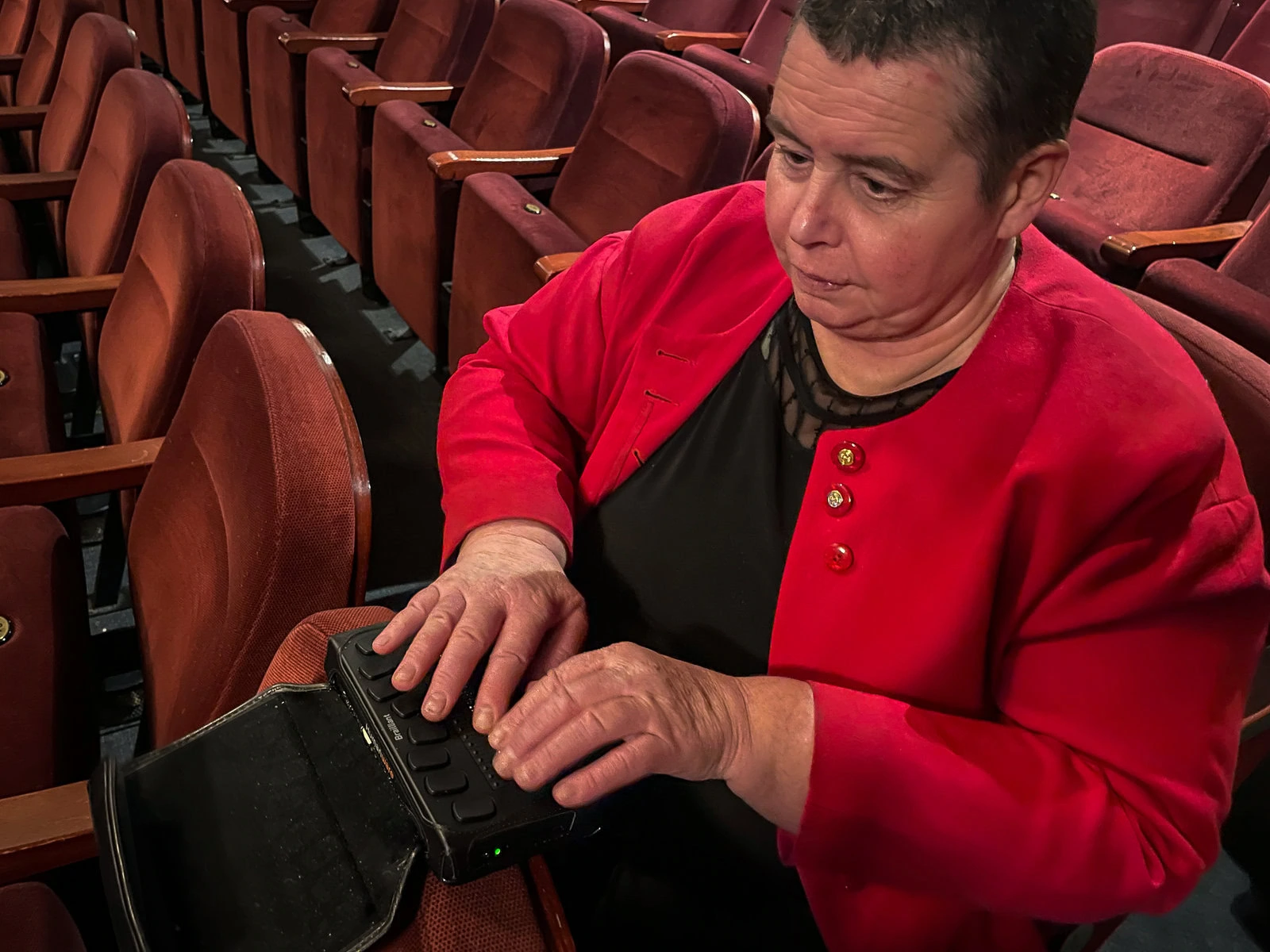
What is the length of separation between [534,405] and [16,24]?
2544 mm

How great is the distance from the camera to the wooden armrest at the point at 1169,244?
1657 mm

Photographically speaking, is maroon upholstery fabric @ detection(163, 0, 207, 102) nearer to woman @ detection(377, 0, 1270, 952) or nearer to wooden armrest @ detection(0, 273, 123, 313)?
wooden armrest @ detection(0, 273, 123, 313)

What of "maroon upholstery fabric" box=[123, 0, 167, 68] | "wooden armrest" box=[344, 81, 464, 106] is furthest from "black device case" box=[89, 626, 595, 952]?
"maroon upholstery fabric" box=[123, 0, 167, 68]

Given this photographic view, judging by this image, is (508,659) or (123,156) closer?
(508,659)

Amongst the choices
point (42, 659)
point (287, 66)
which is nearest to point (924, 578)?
point (42, 659)

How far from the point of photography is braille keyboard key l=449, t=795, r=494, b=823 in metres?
0.42

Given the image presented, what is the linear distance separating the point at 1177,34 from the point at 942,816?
2.56 m

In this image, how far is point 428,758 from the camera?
442 millimetres

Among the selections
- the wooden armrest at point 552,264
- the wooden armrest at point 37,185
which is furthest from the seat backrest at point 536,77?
the wooden armrest at point 37,185

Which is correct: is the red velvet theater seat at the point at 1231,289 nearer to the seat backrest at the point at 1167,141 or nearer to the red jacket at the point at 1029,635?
the seat backrest at the point at 1167,141

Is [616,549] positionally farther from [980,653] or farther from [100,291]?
[100,291]

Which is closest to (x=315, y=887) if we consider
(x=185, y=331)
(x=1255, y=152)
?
(x=185, y=331)

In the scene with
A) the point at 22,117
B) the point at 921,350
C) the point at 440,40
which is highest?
the point at 921,350

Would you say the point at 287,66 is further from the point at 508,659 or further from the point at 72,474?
the point at 508,659
